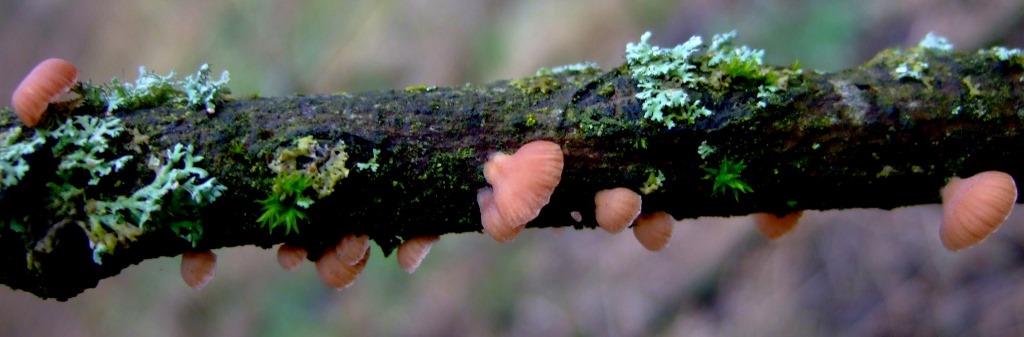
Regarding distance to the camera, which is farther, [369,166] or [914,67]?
[914,67]

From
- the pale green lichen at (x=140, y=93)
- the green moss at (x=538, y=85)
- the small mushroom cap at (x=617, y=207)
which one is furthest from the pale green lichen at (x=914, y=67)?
the pale green lichen at (x=140, y=93)

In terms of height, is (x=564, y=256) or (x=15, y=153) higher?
(x=564, y=256)

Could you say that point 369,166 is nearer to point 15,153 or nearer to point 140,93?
point 140,93

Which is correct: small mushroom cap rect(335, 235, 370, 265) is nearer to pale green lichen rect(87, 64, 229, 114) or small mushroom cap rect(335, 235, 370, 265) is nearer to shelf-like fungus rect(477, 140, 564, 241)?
shelf-like fungus rect(477, 140, 564, 241)

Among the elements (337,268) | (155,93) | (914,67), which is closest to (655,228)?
(914,67)

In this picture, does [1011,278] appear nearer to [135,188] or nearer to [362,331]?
[135,188]

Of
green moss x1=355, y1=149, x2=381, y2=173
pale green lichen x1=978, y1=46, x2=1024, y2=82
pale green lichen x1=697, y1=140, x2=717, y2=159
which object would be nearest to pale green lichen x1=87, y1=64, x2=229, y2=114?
green moss x1=355, y1=149, x2=381, y2=173

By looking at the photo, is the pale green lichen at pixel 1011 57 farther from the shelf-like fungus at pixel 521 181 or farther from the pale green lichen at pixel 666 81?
the shelf-like fungus at pixel 521 181
